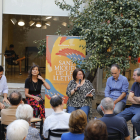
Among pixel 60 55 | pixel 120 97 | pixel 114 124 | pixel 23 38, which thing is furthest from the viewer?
pixel 23 38

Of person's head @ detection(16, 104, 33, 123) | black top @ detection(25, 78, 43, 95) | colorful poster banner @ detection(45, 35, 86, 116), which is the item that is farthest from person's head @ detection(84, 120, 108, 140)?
colorful poster banner @ detection(45, 35, 86, 116)

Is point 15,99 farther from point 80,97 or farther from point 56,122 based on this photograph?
point 80,97

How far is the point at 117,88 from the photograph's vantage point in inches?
174

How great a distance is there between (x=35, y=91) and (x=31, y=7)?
3288 mm

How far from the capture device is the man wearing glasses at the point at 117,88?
432cm

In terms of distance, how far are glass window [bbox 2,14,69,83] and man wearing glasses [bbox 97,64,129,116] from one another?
277 cm

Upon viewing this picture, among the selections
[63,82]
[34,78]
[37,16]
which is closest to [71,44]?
[63,82]

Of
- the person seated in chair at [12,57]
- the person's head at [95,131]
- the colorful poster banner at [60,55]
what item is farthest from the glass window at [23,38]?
the person's head at [95,131]

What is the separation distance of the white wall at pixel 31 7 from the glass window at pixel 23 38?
12 cm

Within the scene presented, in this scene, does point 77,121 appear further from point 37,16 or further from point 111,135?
point 37,16

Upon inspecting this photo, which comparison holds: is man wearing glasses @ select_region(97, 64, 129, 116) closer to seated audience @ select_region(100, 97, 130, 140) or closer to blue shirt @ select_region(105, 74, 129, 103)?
blue shirt @ select_region(105, 74, 129, 103)

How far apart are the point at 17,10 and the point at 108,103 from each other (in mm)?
5056

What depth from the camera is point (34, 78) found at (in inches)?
183

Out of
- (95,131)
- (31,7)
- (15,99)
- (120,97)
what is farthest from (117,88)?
(31,7)
